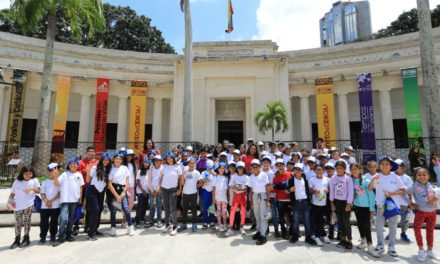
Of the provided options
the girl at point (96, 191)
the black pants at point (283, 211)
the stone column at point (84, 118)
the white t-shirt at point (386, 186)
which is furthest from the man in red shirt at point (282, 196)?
the stone column at point (84, 118)

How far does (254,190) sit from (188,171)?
185 centimetres

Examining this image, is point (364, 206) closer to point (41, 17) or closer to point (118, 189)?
point (118, 189)

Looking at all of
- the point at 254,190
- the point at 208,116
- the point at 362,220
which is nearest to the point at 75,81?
the point at 208,116

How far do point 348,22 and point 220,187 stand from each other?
9187 cm

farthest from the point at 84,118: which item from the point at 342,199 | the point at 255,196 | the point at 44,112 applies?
the point at 342,199

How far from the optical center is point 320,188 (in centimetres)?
558

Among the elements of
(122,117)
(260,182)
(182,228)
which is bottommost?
(182,228)

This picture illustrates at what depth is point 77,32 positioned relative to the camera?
14.5 metres

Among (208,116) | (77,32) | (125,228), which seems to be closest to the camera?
(125,228)

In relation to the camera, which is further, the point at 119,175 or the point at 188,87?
the point at 188,87

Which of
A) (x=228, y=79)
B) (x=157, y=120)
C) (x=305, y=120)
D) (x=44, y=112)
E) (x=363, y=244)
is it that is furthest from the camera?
(x=157, y=120)

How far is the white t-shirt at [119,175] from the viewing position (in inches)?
245

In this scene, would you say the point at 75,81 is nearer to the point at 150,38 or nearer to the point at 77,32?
the point at 77,32

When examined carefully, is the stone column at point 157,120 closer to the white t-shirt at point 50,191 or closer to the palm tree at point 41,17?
the palm tree at point 41,17
